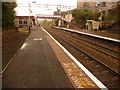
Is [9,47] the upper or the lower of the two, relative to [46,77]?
upper

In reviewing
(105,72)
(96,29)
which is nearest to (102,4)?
(96,29)

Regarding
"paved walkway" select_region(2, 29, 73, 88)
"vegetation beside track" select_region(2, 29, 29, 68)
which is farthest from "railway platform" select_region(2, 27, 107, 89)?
"vegetation beside track" select_region(2, 29, 29, 68)

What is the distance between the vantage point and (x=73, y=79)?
6598mm

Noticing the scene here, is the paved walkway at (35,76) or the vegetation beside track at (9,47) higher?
the vegetation beside track at (9,47)

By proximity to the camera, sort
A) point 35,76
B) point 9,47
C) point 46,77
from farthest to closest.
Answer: point 9,47 → point 35,76 → point 46,77

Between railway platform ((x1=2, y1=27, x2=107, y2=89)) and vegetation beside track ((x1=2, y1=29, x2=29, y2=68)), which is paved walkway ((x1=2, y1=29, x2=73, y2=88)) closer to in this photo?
railway platform ((x1=2, y1=27, x2=107, y2=89))

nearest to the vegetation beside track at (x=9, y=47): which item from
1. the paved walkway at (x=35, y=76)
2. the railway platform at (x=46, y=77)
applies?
the paved walkway at (x=35, y=76)

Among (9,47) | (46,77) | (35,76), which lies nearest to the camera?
(46,77)

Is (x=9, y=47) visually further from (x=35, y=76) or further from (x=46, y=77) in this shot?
(x=46, y=77)

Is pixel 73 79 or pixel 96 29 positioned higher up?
pixel 96 29

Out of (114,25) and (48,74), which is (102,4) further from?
(48,74)

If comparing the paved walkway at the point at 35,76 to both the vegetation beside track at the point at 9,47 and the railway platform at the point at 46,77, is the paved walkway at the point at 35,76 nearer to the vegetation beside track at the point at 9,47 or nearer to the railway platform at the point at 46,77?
the railway platform at the point at 46,77

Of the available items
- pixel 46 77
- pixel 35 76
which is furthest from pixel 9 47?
pixel 46 77

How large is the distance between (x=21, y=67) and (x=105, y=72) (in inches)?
175
